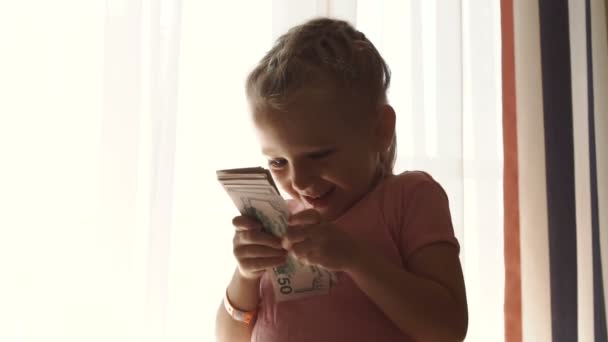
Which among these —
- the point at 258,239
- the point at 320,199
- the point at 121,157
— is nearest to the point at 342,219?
the point at 320,199

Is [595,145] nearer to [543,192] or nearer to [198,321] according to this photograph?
[543,192]

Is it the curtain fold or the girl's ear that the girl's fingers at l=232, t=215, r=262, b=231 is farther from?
the curtain fold

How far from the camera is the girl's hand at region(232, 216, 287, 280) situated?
0.90 metres

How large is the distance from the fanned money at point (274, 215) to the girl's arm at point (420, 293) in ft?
0.22

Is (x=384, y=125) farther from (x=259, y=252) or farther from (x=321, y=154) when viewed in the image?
(x=259, y=252)

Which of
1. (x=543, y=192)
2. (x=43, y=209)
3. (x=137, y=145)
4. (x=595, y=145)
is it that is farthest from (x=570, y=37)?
(x=43, y=209)

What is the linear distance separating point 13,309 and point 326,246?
2.12ft

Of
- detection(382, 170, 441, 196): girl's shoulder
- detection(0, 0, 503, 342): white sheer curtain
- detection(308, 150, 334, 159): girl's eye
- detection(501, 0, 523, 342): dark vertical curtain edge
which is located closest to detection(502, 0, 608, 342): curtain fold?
detection(501, 0, 523, 342): dark vertical curtain edge

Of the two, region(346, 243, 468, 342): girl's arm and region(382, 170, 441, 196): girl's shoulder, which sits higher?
region(382, 170, 441, 196): girl's shoulder

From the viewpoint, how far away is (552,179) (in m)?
1.79

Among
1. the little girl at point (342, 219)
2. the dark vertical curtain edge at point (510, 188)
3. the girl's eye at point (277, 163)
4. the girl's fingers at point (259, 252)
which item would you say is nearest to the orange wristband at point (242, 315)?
the little girl at point (342, 219)

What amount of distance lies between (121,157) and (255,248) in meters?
0.46

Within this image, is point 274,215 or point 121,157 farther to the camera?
point 121,157

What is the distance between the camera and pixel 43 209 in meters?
1.21
